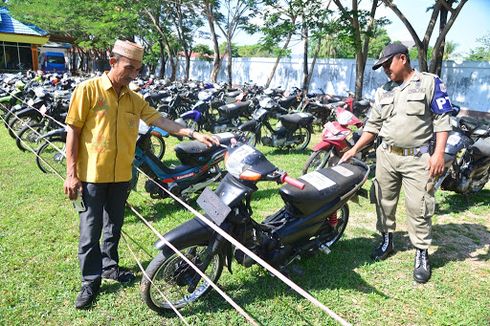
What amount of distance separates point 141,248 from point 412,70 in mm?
2800

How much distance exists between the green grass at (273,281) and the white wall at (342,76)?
36.6 ft

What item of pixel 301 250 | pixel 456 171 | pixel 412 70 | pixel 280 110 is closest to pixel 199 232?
pixel 301 250

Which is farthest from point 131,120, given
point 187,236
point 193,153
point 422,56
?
point 422,56

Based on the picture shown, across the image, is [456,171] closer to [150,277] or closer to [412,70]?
[412,70]

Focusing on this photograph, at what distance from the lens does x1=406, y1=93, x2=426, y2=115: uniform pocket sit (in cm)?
289

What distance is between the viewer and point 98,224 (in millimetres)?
2582

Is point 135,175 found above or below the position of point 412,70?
below

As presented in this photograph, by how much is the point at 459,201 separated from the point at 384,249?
218cm

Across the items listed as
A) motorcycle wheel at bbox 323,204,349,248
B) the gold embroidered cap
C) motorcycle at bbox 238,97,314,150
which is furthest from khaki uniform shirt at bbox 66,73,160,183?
motorcycle at bbox 238,97,314,150

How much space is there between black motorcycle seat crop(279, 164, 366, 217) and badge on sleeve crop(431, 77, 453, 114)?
0.76 metres

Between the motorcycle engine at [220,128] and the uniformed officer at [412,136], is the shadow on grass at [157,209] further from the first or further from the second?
the motorcycle engine at [220,128]

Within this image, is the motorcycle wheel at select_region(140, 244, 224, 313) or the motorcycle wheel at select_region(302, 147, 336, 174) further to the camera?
the motorcycle wheel at select_region(302, 147, 336, 174)

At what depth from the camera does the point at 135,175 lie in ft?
13.3

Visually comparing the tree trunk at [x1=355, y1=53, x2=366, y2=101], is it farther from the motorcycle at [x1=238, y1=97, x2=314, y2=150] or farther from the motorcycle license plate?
the motorcycle license plate
